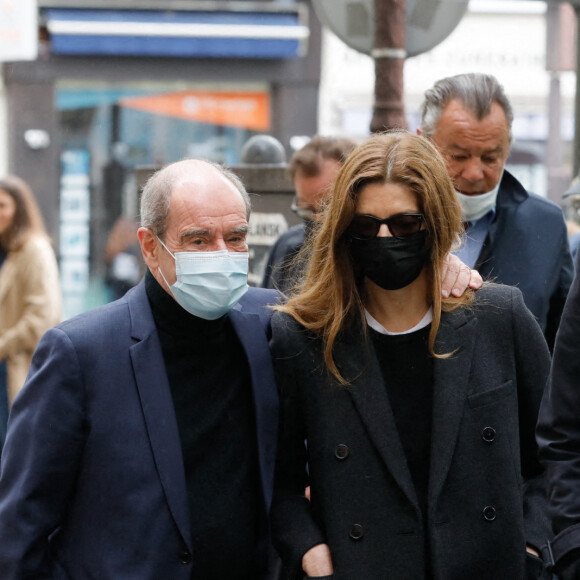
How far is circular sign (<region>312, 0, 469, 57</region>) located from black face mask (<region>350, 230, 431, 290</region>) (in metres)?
2.80

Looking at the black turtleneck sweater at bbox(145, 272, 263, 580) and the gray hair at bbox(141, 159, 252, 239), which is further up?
the gray hair at bbox(141, 159, 252, 239)

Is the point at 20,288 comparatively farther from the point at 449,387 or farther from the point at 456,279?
the point at 449,387

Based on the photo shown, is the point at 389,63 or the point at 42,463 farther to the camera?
the point at 389,63

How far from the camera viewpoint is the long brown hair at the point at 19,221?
7.94 meters

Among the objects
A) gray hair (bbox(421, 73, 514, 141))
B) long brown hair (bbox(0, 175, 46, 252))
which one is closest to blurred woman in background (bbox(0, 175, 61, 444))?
long brown hair (bbox(0, 175, 46, 252))

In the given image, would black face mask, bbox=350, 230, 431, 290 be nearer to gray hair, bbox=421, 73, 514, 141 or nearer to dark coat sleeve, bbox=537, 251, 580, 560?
dark coat sleeve, bbox=537, 251, 580, 560

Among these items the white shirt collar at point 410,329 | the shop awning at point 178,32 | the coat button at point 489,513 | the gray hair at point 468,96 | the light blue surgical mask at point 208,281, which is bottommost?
the coat button at point 489,513

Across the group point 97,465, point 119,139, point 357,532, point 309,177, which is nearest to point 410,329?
point 357,532

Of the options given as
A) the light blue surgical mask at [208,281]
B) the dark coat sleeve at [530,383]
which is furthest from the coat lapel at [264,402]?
the dark coat sleeve at [530,383]

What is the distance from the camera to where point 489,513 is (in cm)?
295

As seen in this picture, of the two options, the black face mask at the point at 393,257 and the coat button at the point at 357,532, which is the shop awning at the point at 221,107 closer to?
the black face mask at the point at 393,257

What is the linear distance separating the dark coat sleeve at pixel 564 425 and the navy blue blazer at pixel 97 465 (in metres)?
0.80

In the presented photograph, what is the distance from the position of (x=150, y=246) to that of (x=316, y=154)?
7.90 feet

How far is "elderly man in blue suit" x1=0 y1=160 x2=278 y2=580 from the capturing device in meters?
3.02
